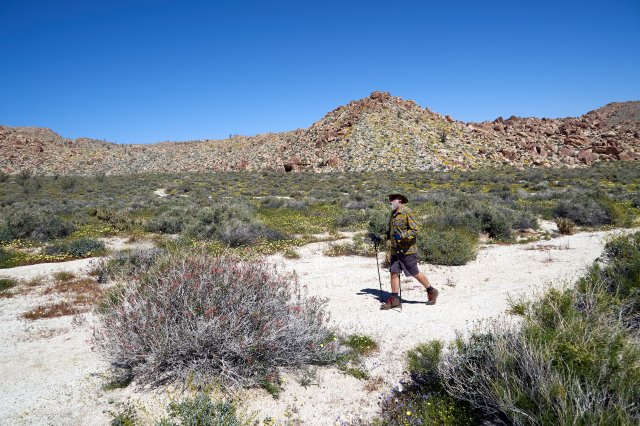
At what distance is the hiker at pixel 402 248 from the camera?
266 inches

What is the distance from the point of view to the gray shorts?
6.86 metres

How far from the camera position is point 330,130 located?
191 feet

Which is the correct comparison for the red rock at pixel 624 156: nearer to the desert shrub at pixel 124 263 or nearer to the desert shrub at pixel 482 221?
the desert shrub at pixel 482 221

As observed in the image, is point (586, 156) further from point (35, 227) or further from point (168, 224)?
point (35, 227)

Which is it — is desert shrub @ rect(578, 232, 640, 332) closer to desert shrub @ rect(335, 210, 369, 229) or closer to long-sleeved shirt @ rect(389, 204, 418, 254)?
long-sleeved shirt @ rect(389, 204, 418, 254)

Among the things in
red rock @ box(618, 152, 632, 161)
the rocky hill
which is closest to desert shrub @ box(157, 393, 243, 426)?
the rocky hill

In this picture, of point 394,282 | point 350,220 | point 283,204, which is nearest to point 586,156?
point 283,204

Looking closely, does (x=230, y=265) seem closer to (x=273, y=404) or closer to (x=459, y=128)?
(x=273, y=404)

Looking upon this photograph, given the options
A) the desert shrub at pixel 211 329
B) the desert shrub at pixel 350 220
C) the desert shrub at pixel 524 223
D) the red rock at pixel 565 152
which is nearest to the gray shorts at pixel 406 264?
the desert shrub at pixel 211 329

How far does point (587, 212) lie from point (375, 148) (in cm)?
3744

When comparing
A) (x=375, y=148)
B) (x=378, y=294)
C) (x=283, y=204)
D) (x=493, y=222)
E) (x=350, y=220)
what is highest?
A: (x=375, y=148)

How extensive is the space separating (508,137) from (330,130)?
29.0 metres

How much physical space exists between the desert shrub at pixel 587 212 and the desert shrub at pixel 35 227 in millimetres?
19768

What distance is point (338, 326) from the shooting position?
6.11m
